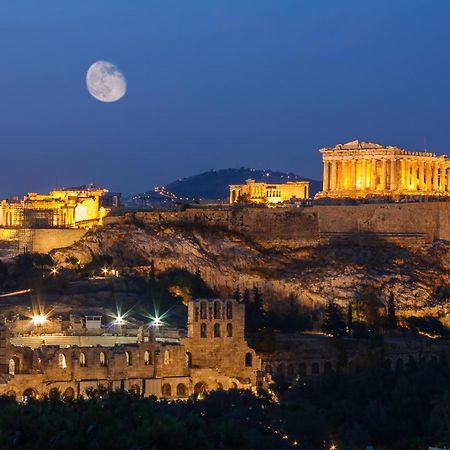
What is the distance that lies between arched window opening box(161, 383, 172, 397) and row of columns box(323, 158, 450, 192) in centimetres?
3980

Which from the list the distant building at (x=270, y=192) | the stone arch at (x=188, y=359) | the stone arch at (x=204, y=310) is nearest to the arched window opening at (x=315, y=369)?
the stone arch at (x=204, y=310)

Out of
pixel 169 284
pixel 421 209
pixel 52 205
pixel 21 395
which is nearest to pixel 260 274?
pixel 169 284

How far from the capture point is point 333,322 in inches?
2370

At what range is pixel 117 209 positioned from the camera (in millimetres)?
79625

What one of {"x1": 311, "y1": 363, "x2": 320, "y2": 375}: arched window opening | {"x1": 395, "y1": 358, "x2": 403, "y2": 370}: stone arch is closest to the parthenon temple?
{"x1": 395, "y1": 358, "x2": 403, "y2": 370}: stone arch

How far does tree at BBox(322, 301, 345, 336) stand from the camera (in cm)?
5934

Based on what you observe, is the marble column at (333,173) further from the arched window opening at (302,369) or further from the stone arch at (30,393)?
the stone arch at (30,393)

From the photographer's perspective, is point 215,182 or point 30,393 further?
point 215,182

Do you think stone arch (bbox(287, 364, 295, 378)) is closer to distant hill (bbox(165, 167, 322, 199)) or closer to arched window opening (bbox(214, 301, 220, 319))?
arched window opening (bbox(214, 301, 220, 319))

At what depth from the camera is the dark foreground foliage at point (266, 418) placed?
97.8 feet

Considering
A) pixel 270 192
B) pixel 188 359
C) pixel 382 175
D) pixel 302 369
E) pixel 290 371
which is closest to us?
pixel 188 359

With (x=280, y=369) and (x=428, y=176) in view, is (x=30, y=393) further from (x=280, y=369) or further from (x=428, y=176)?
(x=428, y=176)

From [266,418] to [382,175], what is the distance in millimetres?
45567

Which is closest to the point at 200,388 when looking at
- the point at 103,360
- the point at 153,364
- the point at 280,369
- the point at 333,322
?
the point at 153,364
